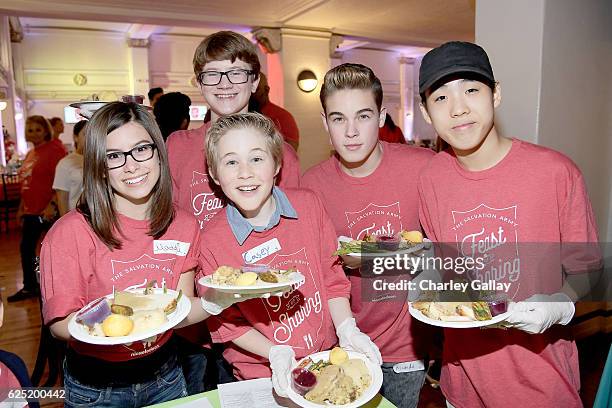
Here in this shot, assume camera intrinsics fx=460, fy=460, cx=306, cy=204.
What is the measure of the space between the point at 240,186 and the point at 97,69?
12.8 m

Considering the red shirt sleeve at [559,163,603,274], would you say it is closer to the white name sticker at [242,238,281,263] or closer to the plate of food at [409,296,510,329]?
the plate of food at [409,296,510,329]

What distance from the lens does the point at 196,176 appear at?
2066mm

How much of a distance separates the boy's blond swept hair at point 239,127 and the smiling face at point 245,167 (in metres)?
0.02

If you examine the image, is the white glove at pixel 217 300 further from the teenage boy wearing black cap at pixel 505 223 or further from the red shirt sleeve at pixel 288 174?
the teenage boy wearing black cap at pixel 505 223

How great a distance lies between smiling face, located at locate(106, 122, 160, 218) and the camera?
1.61 m

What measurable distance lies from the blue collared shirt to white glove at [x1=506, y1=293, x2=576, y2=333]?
827 mm

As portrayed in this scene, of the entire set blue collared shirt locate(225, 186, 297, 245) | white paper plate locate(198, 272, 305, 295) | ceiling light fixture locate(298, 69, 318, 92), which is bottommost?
white paper plate locate(198, 272, 305, 295)

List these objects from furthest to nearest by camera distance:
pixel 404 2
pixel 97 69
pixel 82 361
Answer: pixel 97 69 < pixel 404 2 < pixel 82 361

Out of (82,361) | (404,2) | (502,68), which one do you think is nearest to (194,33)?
(404,2)

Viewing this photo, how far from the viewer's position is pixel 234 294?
1449 mm

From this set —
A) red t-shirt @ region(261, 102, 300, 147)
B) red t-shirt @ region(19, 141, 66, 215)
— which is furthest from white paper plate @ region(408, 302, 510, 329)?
red t-shirt @ region(19, 141, 66, 215)

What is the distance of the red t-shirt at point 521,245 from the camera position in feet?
4.88

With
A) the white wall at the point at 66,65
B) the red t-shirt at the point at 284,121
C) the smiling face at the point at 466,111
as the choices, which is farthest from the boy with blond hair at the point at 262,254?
the white wall at the point at 66,65

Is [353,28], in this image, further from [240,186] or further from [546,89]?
[240,186]
